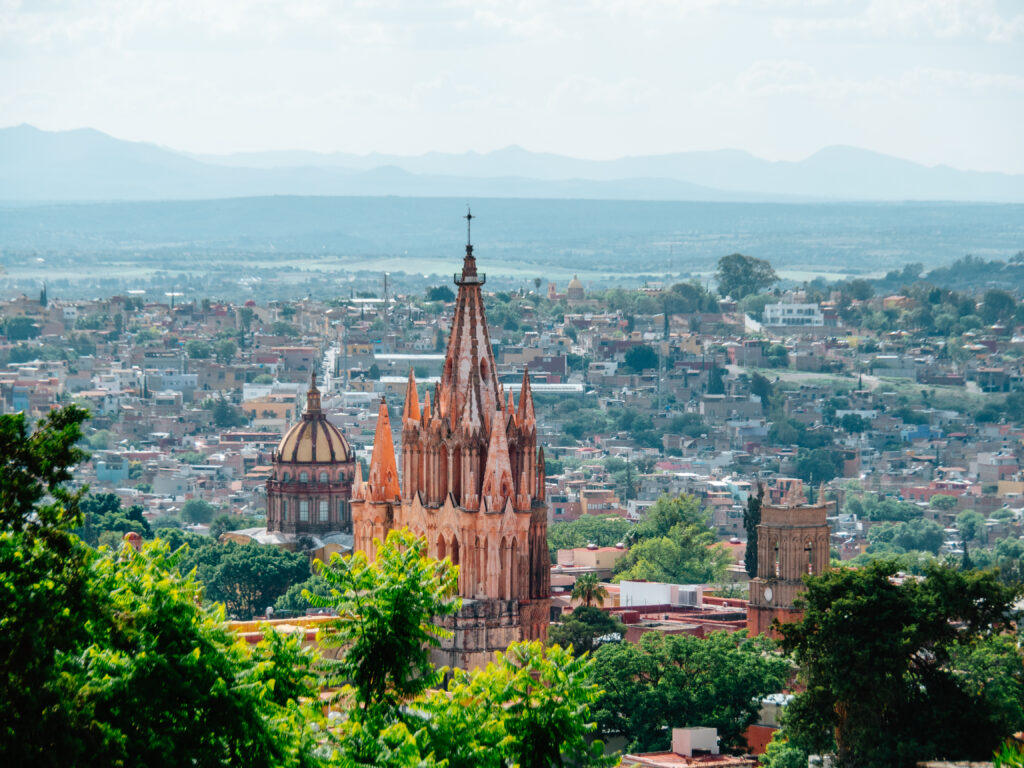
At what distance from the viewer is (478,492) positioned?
4438 centimetres

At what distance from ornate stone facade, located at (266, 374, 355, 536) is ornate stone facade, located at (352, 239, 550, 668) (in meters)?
36.7

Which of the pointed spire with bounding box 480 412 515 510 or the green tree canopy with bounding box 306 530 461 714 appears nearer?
the green tree canopy with bounding box 306 530 461 714

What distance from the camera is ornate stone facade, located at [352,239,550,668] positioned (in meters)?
43.9

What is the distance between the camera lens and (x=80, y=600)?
2469 cm

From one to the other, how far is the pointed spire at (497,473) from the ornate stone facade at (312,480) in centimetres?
3740

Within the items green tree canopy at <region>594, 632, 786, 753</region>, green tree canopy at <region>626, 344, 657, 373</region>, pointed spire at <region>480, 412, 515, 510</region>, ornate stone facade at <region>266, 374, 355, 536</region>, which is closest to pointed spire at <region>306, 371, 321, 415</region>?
ornate stone facade at <region>266, 374, 355, 536</region>

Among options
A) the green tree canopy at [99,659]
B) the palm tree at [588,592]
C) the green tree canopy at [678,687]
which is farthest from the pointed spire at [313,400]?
the green tree canopy at [99,659]

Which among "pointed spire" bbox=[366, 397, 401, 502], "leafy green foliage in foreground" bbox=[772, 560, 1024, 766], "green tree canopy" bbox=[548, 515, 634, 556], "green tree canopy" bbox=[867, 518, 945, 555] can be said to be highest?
"pointed spire" bbox=[366, 397, 401, 502]

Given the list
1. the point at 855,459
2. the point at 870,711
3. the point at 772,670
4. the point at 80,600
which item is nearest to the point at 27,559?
the point at 80,600

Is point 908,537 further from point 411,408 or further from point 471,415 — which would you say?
point 471,415

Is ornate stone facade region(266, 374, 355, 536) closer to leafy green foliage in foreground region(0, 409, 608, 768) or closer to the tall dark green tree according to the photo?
the tall dark green tree

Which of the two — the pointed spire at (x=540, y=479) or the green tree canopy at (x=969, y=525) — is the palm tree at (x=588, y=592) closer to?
the pointed spire at (x=540, y=479)

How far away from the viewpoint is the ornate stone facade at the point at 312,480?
82.2m

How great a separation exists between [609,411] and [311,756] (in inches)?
6267
